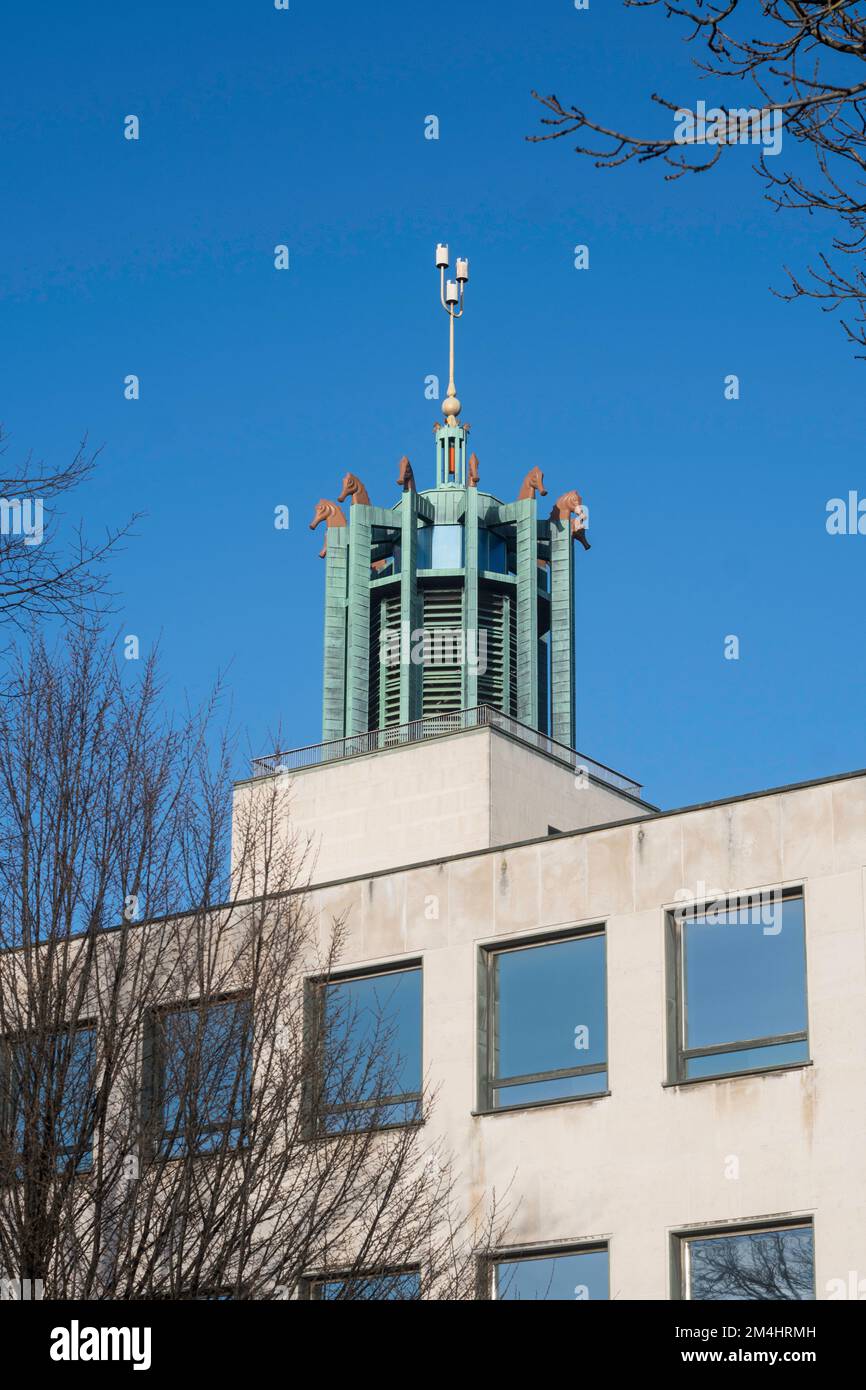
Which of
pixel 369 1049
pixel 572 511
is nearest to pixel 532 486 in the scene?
pixel 572 511

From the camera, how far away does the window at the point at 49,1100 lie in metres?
22.3

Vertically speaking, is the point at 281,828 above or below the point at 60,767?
above

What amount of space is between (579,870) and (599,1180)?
3874 millimetres

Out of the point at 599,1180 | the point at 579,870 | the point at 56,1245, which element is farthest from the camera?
the point at 579,870

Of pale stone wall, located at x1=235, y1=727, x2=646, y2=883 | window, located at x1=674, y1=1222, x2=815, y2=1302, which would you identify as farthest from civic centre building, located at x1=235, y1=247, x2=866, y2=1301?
pale stone wall, located at x1=235, y1=727, x2=646, y2=883

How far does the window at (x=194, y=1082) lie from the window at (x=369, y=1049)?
53.8 inches

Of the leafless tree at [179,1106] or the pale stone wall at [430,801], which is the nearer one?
the leafless tree at [179,1106]

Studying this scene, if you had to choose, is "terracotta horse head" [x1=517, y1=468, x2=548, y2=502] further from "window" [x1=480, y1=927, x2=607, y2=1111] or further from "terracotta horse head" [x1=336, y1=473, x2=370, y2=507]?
"window" [x1=480, y1=927, x2=607, y2=1111]

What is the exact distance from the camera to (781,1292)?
23.5 metres

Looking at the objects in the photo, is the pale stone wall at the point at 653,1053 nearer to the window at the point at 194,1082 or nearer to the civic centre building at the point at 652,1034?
the civic centre building at the point at 652,1034

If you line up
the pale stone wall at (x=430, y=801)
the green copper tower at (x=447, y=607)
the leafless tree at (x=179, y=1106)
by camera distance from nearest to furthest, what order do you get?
the leafless tree at (x=179, y=1106)
the pale stone wall at (x=430, y=801)
the green copper tower at (x=447, y=607)

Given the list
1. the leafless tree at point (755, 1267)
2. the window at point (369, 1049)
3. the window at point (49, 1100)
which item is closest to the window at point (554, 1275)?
the leafless tree at point (755, 1267)
